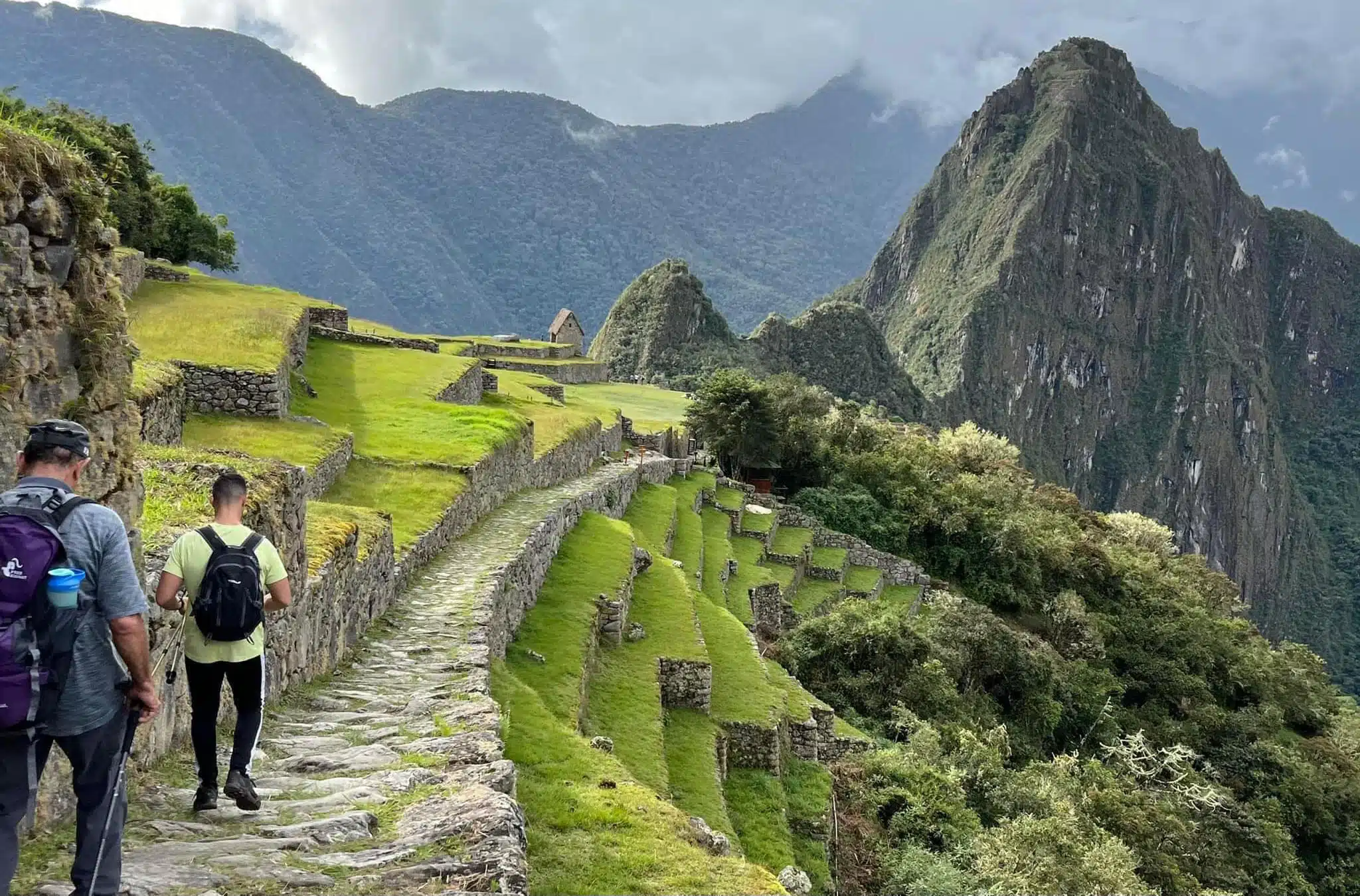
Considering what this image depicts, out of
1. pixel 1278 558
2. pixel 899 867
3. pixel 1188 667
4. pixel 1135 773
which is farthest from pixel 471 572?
pixel 1278 558

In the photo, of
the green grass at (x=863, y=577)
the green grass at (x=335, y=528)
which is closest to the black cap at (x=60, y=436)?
the green grass at (x=335, y=528)

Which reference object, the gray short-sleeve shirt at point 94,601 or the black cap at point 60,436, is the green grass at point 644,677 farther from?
the black cap at point 60,436

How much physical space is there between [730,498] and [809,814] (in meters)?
22.6

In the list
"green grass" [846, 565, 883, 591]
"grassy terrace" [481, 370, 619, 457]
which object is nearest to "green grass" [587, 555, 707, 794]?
"grassy terrace" [481, 370, 619, 457]

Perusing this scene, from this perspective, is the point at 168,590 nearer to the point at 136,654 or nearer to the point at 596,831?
the point at 136,654

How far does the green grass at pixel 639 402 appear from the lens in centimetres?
Answer: 4397

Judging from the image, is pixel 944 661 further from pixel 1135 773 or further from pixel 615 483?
pixel 615 483

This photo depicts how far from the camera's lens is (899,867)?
11906 mm

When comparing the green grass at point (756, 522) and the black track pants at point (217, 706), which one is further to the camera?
the green grass at point (756, 522)

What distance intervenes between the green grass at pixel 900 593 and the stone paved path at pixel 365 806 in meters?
24.5

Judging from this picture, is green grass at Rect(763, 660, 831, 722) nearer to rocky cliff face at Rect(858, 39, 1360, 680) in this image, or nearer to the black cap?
the black cap

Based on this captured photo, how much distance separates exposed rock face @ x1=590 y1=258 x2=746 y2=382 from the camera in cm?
9650

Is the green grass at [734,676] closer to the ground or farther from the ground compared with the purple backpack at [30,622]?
closer to the ground

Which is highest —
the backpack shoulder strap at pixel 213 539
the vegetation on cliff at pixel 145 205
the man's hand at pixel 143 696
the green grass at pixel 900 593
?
the vegetation on cliff at pixel 145 205
